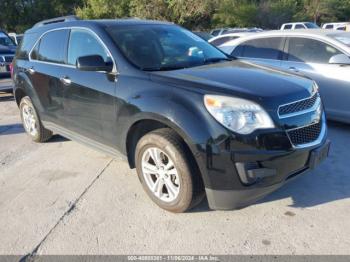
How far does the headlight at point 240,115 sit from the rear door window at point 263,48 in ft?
12.3

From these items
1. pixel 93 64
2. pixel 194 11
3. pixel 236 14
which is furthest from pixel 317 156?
pixel 236 14

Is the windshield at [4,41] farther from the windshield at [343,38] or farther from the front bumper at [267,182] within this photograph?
the front bumper at [267,182]

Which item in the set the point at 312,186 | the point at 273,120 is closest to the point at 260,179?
the point at 273,120

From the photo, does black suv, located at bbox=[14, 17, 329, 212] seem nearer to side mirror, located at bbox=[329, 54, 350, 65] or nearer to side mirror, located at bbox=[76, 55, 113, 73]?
side mirror, located at bbox=[76, 55, 113, 73]

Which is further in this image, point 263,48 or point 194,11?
point 194,11

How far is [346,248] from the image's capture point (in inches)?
114

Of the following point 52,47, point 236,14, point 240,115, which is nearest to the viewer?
point 240,115

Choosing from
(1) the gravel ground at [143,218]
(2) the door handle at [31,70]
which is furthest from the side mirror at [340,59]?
(2) the door handle at [31,70]

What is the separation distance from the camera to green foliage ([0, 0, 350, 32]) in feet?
112

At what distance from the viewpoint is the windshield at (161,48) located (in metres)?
3.86

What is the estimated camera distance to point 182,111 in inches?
123

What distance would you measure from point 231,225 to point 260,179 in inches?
21.2

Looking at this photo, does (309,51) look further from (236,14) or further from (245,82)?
(236,14)

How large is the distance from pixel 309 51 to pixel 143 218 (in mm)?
4093
